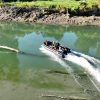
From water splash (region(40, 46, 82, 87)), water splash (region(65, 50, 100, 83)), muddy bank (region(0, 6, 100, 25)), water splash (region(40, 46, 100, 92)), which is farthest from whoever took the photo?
muddy bank (region(0, 6, 100, 25))

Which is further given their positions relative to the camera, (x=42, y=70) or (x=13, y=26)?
(x=13, y=26)

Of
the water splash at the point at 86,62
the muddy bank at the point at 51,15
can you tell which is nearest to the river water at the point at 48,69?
the water splash at the point at 86,62

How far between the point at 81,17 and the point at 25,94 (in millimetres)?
33567

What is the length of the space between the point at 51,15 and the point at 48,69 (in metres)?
28.7

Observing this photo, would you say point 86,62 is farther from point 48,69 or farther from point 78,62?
point 48,69

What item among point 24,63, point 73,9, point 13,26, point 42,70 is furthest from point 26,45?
point 73,9

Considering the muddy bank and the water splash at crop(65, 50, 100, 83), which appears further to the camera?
the muddy bank

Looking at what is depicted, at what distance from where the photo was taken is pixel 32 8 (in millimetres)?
60500

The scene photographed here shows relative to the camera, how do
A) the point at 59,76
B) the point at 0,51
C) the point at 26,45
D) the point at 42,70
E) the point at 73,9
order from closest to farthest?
the point at 59,76
the point at 42,70
the point at 0,51
the point at 26,45
the point at 73,9

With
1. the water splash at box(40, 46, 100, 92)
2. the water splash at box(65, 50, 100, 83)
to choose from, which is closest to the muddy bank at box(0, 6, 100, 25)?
the water splash at box(40, 46, 100, 92)

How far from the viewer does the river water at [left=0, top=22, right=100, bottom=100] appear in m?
24.5

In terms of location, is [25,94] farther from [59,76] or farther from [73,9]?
[73,9]

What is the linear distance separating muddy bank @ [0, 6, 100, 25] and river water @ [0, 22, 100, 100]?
24.6 ft

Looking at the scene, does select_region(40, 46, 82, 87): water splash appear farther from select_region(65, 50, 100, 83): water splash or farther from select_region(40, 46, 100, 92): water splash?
select_region(65, 50, 100, 83): water splash
